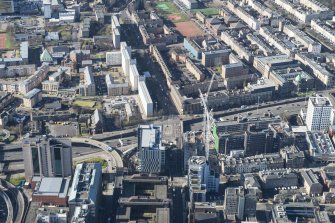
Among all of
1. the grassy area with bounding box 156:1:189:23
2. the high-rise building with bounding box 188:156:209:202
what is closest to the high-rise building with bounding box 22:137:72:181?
the high-rise building with bounding box 188:156:209:202

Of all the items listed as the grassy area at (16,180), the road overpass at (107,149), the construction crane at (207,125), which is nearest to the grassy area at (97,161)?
the road overpass at (107,149)

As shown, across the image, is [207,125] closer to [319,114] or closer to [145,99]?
[145,99]

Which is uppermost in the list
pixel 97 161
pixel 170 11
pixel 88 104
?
pixel 170 11

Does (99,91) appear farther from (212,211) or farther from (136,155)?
(212,211)

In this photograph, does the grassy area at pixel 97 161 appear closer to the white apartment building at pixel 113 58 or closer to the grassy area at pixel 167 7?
the white apartment building at pixel 113 58

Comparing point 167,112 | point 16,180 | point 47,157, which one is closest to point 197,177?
point 47,157

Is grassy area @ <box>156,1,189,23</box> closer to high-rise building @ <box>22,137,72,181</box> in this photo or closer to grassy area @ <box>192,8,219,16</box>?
grassy area @ <box>192,8,219,16</box>

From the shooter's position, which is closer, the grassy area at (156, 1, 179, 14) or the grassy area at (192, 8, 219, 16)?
the grassy area at (192, 8, 219, 16)
